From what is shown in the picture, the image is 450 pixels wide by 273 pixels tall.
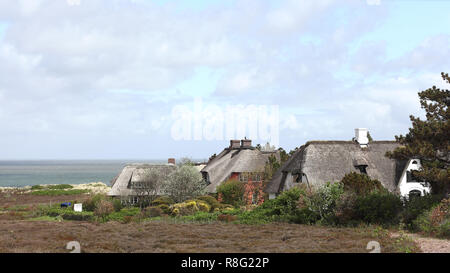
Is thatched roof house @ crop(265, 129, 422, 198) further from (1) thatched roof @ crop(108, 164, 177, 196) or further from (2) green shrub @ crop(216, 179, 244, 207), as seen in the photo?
(1) thatched roof @ crop(108, 164, 177, 196)

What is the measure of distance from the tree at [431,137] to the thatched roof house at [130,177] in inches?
1282

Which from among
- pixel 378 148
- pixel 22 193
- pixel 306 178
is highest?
pixel 378 148

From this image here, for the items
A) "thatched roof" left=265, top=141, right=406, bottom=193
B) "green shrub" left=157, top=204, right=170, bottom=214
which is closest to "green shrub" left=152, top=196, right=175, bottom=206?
"green shrub" left=157, top=204, right=170, bottom=214

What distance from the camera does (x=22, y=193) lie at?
8744 centimetres

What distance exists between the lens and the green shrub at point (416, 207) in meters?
25.2

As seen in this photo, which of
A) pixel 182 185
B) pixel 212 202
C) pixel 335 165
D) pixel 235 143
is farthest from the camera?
pixel 235 143

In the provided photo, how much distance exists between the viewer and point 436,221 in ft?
75.7

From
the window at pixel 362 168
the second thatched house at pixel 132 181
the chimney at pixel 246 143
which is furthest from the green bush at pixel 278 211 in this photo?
the chimney at pixel 246 143

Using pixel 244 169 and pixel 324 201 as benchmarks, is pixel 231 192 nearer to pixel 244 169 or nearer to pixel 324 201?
pixel 244 169

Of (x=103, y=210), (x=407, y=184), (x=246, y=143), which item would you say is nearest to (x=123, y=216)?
(x=103, y=210)

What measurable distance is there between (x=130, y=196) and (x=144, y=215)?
13183 millimetres

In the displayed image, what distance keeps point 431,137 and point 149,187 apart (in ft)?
107
